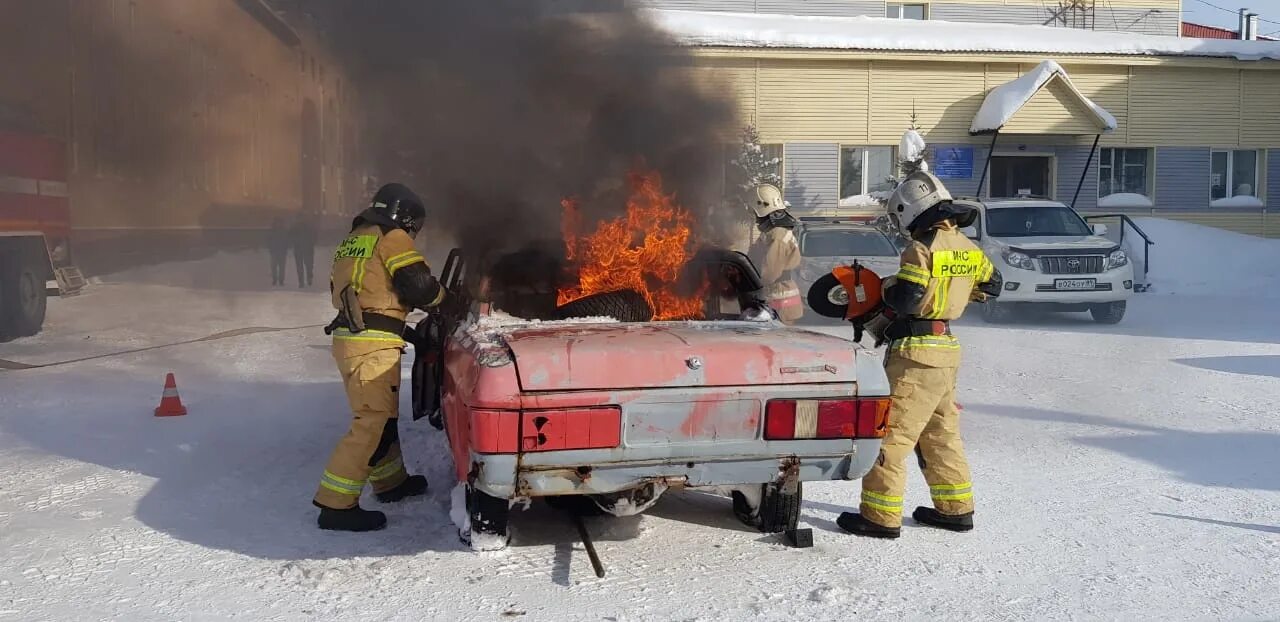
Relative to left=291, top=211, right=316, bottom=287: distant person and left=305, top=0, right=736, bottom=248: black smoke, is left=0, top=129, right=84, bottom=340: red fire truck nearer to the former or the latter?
left=291, top=211, right=316, bottom=287: distant person

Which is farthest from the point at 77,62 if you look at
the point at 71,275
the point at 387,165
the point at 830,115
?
the point at 830,115

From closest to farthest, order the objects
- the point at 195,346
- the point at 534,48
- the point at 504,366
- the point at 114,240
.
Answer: the point at 504,366, the point at 534,48, the point at 195,346, the point at 114,240

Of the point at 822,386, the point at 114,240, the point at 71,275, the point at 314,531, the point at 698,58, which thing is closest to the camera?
the point at 822,386

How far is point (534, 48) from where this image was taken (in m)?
7.95

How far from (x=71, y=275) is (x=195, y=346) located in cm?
299

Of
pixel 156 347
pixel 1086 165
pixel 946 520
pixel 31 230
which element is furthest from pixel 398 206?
pixel 1086 165

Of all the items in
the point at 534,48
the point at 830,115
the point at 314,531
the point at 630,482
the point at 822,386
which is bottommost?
the point at 314,531

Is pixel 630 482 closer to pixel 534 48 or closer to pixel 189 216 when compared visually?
pixel 534 48

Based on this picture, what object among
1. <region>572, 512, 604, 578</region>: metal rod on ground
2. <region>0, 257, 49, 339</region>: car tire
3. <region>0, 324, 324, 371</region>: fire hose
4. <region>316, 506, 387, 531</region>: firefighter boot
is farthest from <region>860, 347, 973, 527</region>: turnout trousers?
<region>0, 257, 49, 339</region>: car tire

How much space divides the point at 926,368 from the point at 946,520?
750 millimetres

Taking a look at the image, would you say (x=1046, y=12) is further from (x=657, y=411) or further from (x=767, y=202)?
(x=657, y=411)

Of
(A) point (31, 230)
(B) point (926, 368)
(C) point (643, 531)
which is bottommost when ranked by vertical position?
(C) point (643, 531)

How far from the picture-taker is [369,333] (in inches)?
183

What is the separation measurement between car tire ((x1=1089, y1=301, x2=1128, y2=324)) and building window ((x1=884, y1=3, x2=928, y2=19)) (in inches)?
769
